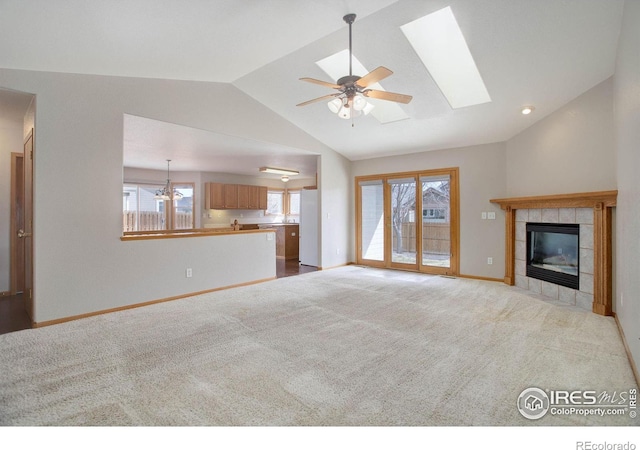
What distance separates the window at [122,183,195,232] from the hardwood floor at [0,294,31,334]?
3.61 metres

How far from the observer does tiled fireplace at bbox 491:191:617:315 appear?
3689mm

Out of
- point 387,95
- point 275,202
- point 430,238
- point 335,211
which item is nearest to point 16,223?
point 335,211

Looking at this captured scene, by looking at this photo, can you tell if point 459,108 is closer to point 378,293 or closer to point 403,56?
point 403,56

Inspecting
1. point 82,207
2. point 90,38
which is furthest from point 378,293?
point 90,38

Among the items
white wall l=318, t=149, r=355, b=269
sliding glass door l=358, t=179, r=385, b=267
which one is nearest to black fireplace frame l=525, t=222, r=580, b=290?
sliding glass door l=358, t=179, r=385, b=267

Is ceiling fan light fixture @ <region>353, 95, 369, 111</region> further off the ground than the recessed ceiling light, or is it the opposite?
the recessed ceiling light

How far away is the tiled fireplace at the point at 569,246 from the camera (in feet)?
12.1

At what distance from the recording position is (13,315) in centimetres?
367

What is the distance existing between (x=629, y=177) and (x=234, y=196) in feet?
25.6

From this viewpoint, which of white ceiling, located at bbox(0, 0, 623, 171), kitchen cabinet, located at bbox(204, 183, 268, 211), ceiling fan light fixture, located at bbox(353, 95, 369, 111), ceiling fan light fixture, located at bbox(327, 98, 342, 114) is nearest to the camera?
white ceiling, located at bbox(0, 0, 623, 171)

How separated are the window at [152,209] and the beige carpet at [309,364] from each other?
475 centimetres

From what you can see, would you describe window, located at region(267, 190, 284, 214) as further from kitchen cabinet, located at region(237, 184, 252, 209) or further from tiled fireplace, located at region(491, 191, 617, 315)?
tiled fireplace, located at region(491, 191, 617, 315)

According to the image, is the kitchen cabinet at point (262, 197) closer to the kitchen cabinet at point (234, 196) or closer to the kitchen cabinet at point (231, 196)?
the kitchen cabinet at point (234, 196)
